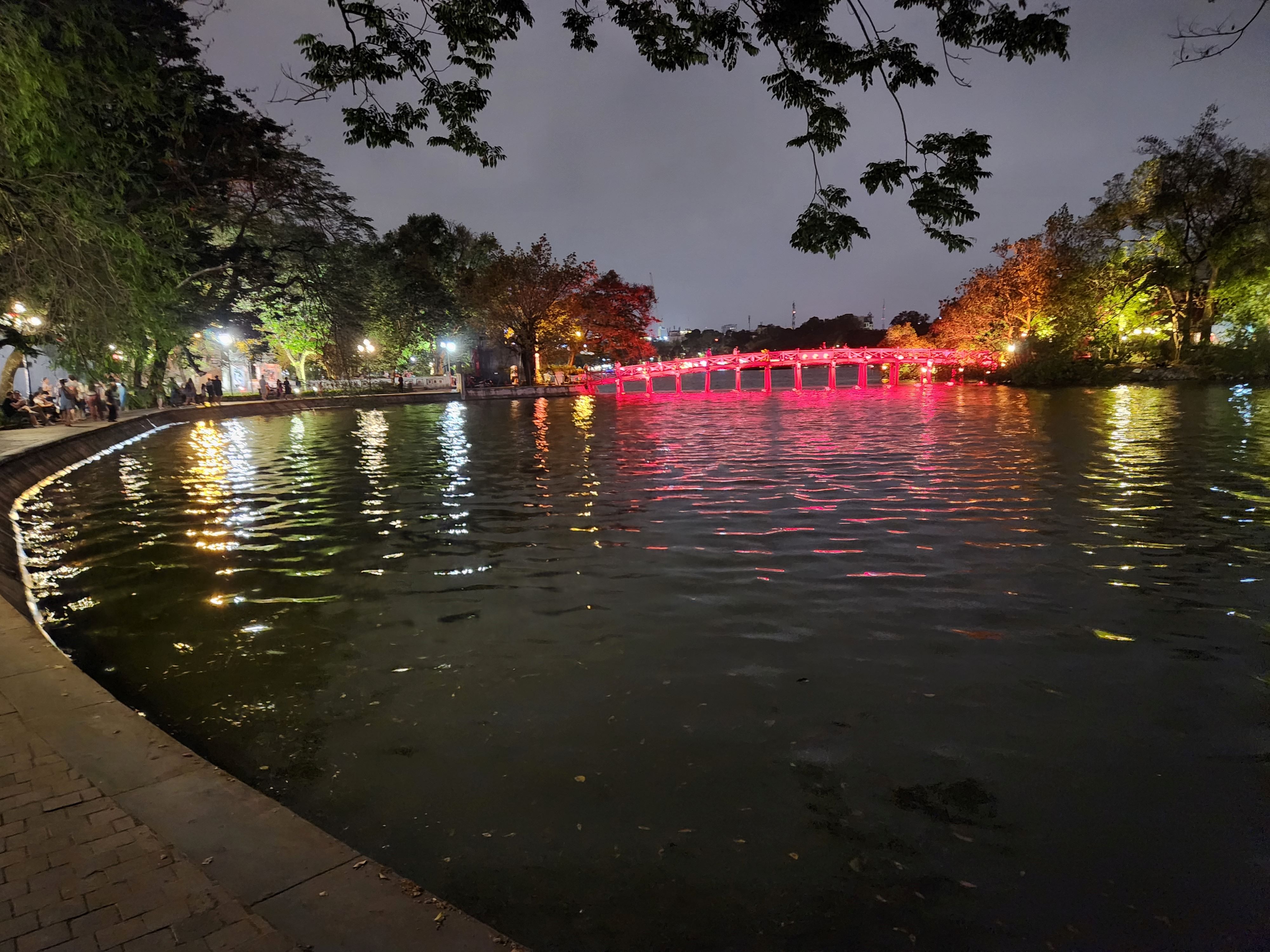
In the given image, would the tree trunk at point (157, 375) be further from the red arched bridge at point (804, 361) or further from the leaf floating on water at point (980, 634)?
the leaf floating on water at point (980, 634)

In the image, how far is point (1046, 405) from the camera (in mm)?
33312

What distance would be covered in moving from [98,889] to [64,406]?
30696mm

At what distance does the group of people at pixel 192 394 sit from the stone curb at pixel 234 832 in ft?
126

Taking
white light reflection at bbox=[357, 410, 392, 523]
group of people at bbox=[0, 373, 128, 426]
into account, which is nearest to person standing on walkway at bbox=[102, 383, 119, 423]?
group of people at bbox=[0, 373, 128, 426]

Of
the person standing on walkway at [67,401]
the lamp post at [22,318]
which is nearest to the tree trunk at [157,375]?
the person standing on walkway at [67,401]

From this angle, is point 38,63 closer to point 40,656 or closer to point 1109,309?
point 40,656

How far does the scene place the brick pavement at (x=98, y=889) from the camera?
92.0 inches

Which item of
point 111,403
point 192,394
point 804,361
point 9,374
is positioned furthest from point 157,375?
point 804,361

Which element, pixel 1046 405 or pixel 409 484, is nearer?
A: pixel 409 484

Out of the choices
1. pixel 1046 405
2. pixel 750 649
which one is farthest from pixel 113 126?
pixel 1046 405

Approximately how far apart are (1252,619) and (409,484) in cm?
1285

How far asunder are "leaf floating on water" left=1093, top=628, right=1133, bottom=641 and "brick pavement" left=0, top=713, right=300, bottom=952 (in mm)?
6001

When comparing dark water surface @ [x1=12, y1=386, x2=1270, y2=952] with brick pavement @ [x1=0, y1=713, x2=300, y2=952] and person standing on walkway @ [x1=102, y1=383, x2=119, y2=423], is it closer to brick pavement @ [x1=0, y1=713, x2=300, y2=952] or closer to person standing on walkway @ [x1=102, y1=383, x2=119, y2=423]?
brick pavement @ [x1=0, y1=713, x2=300, y2=952]

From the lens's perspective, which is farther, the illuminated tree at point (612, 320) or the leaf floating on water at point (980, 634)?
the illuminated tree at point (612, 320)
